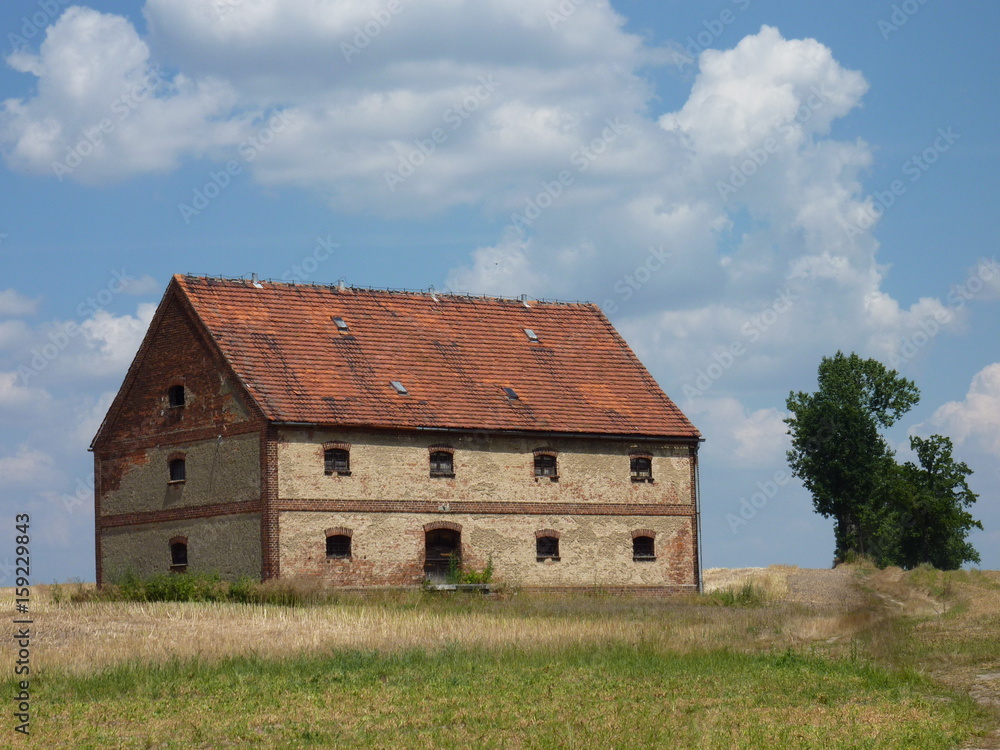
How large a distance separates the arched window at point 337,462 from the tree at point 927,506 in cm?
3423

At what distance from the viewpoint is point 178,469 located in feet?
123

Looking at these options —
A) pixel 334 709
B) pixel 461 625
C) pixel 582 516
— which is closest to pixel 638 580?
→ pixel 582 516

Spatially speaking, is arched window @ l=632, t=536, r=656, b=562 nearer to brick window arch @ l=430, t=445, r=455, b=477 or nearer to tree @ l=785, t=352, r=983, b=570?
brick window arch @ l=430, t=445, r=455, b=477

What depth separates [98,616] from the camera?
2625cm

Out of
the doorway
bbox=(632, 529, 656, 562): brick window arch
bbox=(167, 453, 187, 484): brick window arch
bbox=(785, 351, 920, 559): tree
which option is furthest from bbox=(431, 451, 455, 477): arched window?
bbox=(785, 351, 920, 559): tree

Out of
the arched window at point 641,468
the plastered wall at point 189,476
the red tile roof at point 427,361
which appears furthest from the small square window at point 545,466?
the plastered wall at point 189,476

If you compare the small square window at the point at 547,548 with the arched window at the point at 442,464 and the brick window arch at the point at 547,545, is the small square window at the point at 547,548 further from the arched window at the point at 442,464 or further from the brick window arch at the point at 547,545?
the arched window at the point at 442,464

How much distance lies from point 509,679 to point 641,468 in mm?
23483

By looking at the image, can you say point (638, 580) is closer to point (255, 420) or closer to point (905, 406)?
point (255, 420)

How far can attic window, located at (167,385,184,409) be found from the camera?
3781 cm

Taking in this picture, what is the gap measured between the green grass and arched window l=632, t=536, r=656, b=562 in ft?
66.0

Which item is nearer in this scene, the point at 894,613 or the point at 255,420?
the point at 894,613

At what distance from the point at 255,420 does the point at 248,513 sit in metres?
2.44

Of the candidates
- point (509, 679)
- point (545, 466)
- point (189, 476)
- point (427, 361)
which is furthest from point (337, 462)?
point (509, 679)
